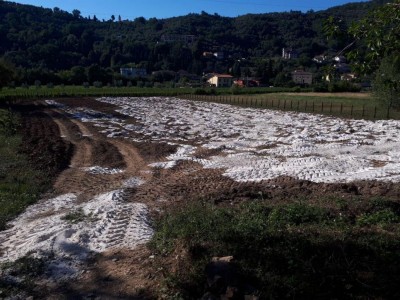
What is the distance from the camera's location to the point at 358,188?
12.9 metres

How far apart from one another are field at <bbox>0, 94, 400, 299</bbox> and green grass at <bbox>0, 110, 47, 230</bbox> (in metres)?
0.45

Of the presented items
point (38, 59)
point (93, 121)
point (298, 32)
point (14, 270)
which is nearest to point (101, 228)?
point (14, 270)

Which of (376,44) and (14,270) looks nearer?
(376,44)

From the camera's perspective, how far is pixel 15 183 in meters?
13.8

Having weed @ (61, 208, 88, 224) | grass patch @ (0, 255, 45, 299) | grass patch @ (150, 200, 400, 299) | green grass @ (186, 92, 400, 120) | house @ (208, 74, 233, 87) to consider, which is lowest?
house @ (208, 74, 233, 87)

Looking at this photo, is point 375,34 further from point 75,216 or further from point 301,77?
point 301,77

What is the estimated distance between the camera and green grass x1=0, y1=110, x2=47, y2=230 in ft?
36.0

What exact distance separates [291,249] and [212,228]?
1.67 meters

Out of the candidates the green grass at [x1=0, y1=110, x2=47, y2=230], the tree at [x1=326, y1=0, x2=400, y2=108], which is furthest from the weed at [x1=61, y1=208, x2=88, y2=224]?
the tree at [x1=326, y1=0, x2=400, y2=108]

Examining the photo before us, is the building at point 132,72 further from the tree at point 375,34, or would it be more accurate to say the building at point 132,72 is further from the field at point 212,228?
the tree at point 375,34

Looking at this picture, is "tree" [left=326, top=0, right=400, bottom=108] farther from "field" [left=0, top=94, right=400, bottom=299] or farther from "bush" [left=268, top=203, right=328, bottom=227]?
"bush" [left=268, top=203, right=328, bottom=227]

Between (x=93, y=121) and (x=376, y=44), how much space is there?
32.7m

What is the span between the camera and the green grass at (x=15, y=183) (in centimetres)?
1099

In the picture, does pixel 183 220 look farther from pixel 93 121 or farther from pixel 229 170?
pixel 93 121
